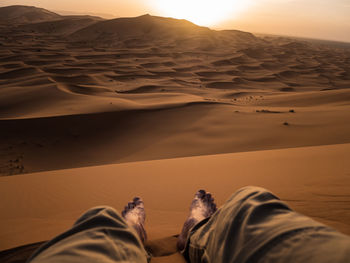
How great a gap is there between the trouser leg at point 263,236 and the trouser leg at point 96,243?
0.38m

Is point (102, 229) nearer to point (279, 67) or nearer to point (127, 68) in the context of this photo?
point (127, 68)

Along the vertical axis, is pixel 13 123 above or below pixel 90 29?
below

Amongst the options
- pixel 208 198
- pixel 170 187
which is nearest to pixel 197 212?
pixel 208 198

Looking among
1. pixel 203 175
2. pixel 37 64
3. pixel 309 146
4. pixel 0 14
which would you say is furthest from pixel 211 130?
pixel 0 14

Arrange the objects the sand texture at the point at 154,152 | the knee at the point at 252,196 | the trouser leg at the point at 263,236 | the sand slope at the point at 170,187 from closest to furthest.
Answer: the trouser leg at the point at 263,236 < the knee at the point at 252,196 < the sand slope at the point at 170,187 < the sand texture at the point at 154,152

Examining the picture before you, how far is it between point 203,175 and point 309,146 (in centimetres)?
217

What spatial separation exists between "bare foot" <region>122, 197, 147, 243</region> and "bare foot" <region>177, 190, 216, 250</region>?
27cm

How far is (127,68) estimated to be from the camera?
15266 millimetres

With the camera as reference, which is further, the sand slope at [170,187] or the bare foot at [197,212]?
the sand slope at [170,187]

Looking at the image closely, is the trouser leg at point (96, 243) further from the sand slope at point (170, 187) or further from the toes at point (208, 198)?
the toes at point (208, 198)

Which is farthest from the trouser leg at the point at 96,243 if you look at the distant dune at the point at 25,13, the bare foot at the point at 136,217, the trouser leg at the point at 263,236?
the distant dune at the point at 25,13

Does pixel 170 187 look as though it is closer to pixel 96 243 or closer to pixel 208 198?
pixel 208 198

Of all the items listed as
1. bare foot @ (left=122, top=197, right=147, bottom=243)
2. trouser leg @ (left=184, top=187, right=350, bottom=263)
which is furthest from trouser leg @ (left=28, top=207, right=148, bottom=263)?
bare foot @ (left=122, top=197, right=147, bottom=243)

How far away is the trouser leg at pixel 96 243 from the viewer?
3.39ft
